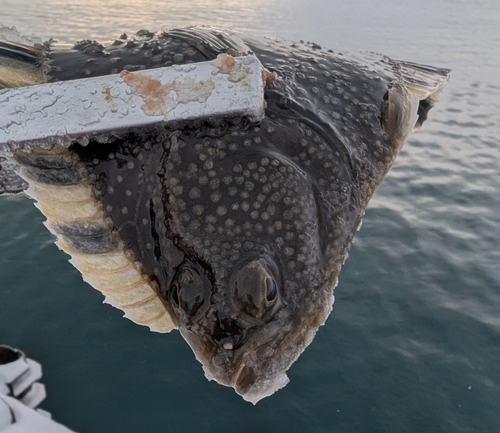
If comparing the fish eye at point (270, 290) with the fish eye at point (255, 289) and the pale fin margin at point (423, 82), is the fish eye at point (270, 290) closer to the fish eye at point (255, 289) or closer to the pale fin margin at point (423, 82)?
the fish eye at point (255, 289)

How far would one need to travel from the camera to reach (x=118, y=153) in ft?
7.53

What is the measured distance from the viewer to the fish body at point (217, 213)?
2.27 meters

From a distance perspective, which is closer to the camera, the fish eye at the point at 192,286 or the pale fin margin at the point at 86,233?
the pale fin margin at the point at 86,233

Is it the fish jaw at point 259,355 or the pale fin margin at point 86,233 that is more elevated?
the pale fin margin at point 86,233

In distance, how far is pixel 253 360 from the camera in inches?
93.8

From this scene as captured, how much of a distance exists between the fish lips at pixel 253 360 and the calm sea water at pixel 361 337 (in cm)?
549

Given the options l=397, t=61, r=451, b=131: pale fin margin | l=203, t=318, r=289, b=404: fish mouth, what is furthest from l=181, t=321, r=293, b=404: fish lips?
l=397, t=61, r=451, b=131: pale fin margin

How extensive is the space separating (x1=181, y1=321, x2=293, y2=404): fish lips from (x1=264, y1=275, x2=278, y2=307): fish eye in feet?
0.55

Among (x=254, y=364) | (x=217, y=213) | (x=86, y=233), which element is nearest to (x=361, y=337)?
(x=254, y=364)

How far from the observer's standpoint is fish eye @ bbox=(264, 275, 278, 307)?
2199mm

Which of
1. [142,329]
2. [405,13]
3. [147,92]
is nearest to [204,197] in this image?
[147,92]

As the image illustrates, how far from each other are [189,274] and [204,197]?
1.51ft

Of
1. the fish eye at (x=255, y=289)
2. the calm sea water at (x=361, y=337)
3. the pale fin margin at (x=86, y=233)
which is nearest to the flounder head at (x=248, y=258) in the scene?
the fish eye at (x=255, y=289)

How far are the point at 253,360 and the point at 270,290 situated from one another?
48cm
